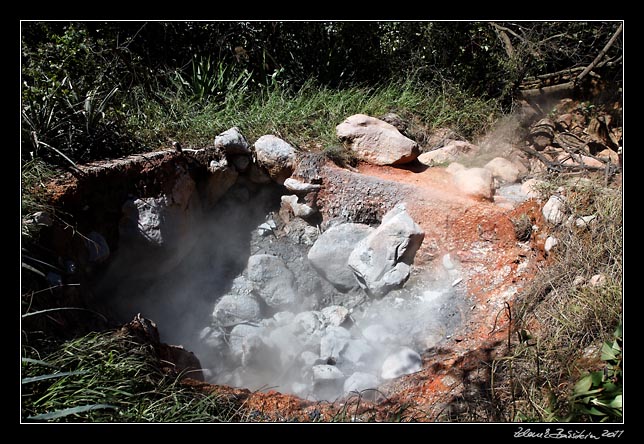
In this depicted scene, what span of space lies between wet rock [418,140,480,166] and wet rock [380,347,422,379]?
92.8 inches

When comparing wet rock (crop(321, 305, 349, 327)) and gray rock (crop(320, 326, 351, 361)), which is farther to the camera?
wet rock (crop(321, 305, 349, 327))

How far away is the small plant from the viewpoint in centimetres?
210

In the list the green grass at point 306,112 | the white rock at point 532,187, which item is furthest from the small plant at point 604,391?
the green grass at point 306,112

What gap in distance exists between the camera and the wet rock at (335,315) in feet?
13.7

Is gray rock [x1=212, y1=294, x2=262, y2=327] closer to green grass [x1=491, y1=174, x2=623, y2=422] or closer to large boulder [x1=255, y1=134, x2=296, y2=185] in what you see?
large boulder [x1=255, y1=134, x2=296, y2=185]

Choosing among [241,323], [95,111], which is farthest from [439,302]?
[95,111]

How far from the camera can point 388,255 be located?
432cm

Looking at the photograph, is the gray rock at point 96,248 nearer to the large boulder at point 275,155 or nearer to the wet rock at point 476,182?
the large boulder at point 275,155

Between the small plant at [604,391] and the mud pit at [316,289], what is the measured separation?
1.08 m

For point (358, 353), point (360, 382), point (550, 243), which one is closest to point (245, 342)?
point (358, 353)

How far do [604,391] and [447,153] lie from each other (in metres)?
3.53

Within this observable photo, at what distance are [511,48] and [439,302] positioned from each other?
3961mm
